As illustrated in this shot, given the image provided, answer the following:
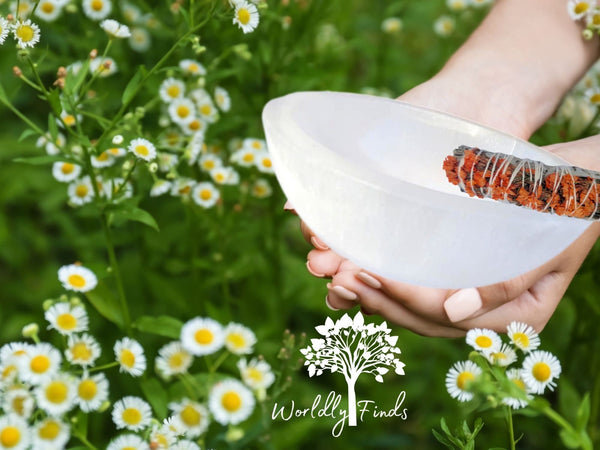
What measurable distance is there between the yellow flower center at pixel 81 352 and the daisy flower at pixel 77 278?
129 millimetres

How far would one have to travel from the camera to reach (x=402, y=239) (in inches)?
28.4

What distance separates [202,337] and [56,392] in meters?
0.13

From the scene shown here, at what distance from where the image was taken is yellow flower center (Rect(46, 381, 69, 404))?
586 millimetres

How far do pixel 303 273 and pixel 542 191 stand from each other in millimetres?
581

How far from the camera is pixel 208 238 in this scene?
109 centimetres

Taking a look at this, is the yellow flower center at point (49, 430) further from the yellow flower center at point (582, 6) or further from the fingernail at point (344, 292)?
the yellow flower center at point (582, 6)

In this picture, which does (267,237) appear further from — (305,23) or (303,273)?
(305,23)

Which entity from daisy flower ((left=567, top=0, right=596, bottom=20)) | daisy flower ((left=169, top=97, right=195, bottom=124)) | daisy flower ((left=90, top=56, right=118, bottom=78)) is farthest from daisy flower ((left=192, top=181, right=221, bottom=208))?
daisy flower ((left=567, top=0, right=596, bottom=20))

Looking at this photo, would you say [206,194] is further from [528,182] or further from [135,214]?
[528,182]

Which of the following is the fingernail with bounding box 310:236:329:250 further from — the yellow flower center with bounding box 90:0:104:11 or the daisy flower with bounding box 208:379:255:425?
the yellow flower center with bounding box 90:0:104:11

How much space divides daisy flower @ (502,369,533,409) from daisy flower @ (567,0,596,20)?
71 cm

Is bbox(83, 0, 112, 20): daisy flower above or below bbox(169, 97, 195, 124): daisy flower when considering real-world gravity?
above

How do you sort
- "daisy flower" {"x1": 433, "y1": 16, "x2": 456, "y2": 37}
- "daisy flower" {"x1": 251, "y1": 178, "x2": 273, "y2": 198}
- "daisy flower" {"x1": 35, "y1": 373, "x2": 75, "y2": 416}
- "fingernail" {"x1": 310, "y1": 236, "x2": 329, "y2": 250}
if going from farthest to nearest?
"daisy flower" {"x1": 433, "y1": 16, "x2": 456, "y2": 37}
"daisy flower" {"x1": 251, "y1": 178, "x2": 273, "y2": 198}
"fingernail" {"x1": 310, "y1": 236, "x2": 329, "y2": 250}
"daisy flower" {"x1": 35, "y1": 373, "x2": 75, "y2": 416}

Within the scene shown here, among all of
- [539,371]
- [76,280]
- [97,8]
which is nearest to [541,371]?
[539,371]
